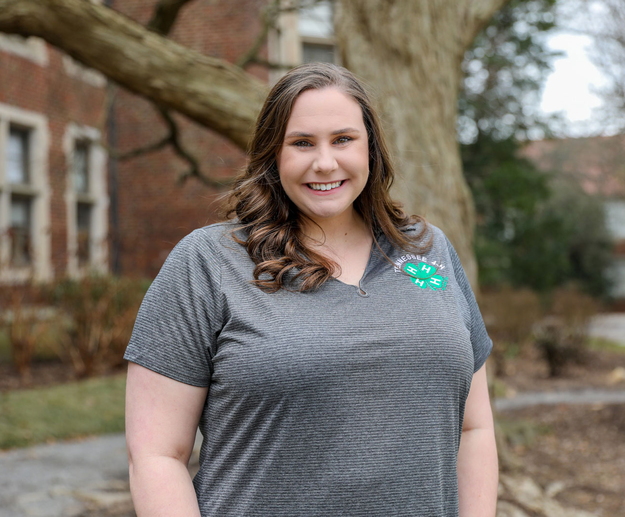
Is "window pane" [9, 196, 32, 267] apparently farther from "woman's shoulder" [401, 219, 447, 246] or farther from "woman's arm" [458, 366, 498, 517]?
"woman's arm" [458, 366, 498, 517]

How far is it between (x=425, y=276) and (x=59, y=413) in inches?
231

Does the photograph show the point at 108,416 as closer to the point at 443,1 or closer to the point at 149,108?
the point at 443,1

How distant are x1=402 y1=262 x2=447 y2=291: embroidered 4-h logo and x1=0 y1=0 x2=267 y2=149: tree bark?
230cm

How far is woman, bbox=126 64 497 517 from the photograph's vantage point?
164 centimetres

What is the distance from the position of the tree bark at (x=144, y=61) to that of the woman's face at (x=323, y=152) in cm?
220

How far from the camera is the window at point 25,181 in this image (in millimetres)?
10586

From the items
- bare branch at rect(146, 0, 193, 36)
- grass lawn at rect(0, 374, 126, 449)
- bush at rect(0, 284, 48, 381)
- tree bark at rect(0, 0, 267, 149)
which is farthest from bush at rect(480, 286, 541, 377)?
tree bark at rect(0, 0, 267, 149)

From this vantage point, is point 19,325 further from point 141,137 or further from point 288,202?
point 288,202

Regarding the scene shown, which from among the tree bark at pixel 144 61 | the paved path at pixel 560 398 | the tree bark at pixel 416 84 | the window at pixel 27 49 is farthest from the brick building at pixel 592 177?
the tree bark at pixel 144 61

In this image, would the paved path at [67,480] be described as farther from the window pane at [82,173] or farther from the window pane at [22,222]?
the window pane at [82,173]

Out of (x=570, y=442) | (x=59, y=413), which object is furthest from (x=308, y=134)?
(x=59, y=413)

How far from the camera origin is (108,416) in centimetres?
702

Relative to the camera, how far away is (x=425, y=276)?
6.36 feet

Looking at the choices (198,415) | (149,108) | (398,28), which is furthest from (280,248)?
(149,108)
